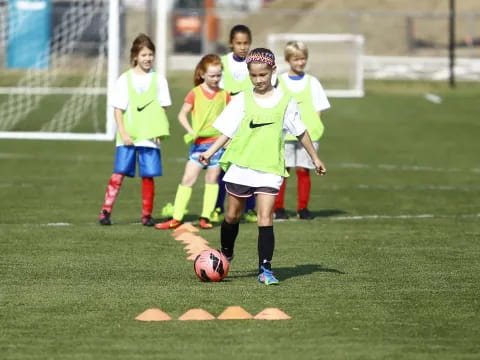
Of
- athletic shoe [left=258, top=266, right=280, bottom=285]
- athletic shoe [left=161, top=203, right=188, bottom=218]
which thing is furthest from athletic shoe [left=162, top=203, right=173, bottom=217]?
athletic shoe [left=258, top=266, right=280, bottom=285]

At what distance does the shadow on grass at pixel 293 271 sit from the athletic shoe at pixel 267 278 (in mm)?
288

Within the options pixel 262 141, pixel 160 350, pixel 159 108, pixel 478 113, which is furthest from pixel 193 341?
pixel 478 113

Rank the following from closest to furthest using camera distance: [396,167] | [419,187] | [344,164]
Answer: [419,187]
[396,167]
[344,164]

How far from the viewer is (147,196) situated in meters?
13.0

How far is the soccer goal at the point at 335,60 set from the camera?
3416cm

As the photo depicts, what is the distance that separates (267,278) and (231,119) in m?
1.31

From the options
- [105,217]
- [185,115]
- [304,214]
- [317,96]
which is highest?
[317,96]

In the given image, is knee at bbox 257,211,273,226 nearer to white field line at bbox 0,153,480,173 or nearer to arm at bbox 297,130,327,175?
arm at bbox 297,130,327,175

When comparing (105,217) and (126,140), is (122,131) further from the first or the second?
(105,217)

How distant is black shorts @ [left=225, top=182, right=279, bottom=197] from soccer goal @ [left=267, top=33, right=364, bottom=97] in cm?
2339

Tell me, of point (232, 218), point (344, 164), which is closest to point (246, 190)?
point (232, 218)

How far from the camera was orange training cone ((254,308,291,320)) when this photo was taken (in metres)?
7.95

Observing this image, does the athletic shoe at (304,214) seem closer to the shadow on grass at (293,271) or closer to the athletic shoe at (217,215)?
the athletic shoe at (217,215)

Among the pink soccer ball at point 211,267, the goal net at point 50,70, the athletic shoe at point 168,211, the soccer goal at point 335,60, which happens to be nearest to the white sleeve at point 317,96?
the athletic shoe at point 168,211
